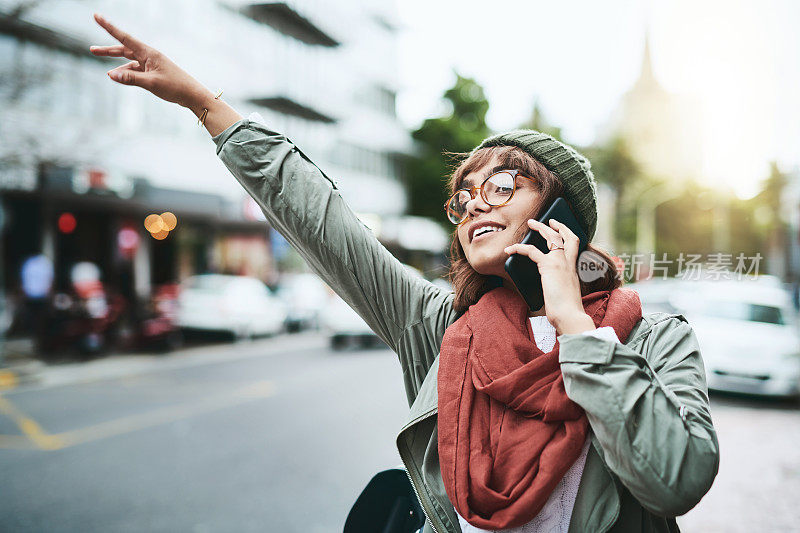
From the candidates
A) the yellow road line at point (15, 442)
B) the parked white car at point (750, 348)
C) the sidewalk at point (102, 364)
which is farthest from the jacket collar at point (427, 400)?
the sidewalk at point (102, 364)

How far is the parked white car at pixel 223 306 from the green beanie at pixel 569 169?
14894 mm

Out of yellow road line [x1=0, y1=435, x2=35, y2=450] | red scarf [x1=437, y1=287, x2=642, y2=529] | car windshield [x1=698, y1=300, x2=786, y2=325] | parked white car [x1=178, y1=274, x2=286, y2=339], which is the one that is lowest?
yellow road line [x1=0, y1=435, x2=35, y2=450]

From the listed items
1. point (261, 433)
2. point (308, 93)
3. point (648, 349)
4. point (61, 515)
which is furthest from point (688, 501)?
point (308, 93)

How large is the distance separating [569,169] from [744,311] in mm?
10021

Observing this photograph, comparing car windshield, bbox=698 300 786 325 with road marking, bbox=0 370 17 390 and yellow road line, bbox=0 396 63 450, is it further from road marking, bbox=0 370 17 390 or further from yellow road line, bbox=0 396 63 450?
road marking, bbox=0 370 17 390

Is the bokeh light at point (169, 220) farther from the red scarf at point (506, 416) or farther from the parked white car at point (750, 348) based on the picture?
the red scarf at point (506, 416)

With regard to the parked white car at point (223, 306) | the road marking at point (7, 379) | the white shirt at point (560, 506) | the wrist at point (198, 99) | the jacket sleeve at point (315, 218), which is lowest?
the road marking at point (7, 379)

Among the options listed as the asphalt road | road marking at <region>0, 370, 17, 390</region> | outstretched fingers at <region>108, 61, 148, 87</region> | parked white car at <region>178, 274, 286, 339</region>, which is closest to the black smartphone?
outstretched fingers at <region>108, 61, 148, 87</region>

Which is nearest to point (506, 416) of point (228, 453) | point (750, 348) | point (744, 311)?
point (228, 453)

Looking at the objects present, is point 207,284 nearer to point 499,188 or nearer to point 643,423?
point 499,188

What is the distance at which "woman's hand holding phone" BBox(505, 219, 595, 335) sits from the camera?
1.32m

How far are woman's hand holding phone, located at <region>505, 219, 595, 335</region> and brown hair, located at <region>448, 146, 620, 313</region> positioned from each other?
10 centimetres

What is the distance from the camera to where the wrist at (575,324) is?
1.30 metres

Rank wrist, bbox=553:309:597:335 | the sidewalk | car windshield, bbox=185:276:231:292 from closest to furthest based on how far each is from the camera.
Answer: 1. wrist, bbox=553:309:597:335
2. the sidewalk
3. car windshield, bbox=185:276:231:292
